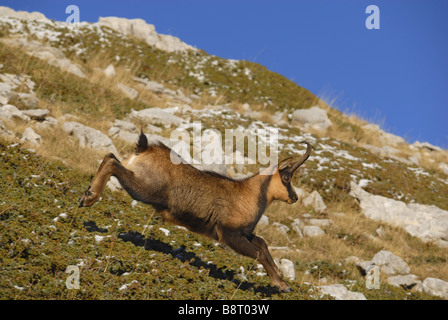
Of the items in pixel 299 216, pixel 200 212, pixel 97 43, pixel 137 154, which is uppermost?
pixel 97 43

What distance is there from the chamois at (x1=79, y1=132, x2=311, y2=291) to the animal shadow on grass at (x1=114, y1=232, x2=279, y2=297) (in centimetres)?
37

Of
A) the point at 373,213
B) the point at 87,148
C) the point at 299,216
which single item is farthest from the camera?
the point at 373,213

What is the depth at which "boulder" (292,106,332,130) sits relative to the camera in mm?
22858

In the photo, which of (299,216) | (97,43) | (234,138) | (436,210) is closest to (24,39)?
(97,43)

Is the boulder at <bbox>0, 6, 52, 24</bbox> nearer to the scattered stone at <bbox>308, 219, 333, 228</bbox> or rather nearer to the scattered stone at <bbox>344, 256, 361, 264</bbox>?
the scattered stone at <bbox>308, 219, 333, 228</bbox>

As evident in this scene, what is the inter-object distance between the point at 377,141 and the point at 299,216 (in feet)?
42.7

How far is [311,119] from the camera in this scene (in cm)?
2322

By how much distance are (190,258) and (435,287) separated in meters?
6.38

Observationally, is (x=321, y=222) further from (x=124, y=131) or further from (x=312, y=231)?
(x=124, y=131)

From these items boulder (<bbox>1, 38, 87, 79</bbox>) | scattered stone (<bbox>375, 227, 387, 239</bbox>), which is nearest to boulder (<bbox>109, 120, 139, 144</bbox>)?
boulder (<bbox>1, 38, 87, 79</bbox>)

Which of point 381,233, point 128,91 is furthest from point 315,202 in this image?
point 128,91

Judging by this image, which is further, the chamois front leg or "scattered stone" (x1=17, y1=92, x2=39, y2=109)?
"scattered stone" (x1=17, y1=92, x2=39, y2=109)
